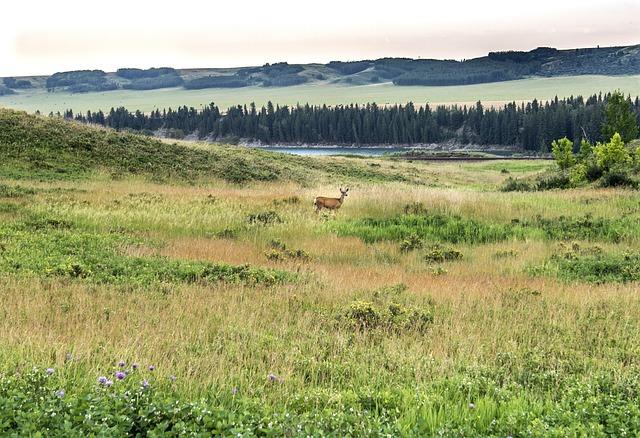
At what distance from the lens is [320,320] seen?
8.79m

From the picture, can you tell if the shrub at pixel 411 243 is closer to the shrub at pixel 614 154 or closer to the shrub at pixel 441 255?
the shrub at pixel 441 255

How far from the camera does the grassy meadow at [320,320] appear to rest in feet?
16.5

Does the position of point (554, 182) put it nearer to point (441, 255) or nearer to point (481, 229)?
point (481, 229)

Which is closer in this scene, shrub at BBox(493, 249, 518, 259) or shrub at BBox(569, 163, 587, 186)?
shrub at BBox(493, 249, 518, 259)

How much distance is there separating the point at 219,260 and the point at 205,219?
599cm

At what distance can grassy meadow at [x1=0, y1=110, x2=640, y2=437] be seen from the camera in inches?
198

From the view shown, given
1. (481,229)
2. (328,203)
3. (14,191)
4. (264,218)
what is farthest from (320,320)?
(14,191)

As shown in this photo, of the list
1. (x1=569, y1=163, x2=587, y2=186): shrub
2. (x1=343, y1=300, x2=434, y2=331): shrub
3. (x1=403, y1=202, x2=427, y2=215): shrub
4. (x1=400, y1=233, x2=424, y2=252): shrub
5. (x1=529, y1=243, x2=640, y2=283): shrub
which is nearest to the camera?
(x1=343, y1=300, x2=434, y2=331): shrub

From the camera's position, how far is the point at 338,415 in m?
5.02

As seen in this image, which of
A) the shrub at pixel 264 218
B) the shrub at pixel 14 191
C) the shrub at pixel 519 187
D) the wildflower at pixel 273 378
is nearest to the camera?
the wildflower at pixel 273 378

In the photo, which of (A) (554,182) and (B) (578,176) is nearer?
(B) (578,176)

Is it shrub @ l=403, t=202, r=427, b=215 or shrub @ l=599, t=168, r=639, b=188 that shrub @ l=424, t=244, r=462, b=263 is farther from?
shrub @ l=599, t=168, r=639, b=188

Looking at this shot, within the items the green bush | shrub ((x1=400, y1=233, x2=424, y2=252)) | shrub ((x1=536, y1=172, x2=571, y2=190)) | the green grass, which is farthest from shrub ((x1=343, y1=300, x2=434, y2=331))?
shrub ((x1=536, y1=172, x2=571, y2=190))

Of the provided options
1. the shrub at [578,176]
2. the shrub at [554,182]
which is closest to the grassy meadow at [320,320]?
the shrub at [578,176]
